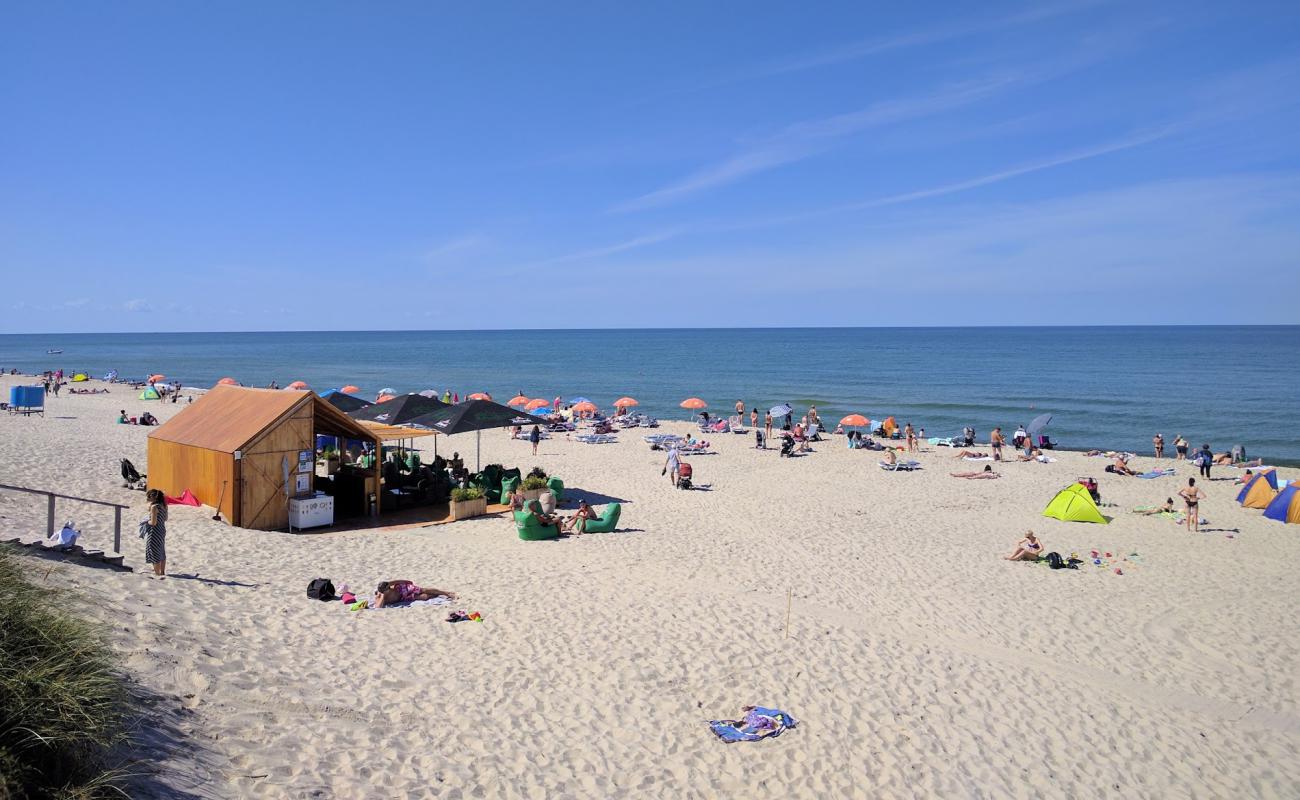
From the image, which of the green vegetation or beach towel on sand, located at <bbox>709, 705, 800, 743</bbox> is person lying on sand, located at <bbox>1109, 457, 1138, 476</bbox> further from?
beach towel on sand, located at <bbox>709, 705, 800, 743</bbox>

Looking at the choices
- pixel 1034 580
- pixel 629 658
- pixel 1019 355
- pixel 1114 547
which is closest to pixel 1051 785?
pixel 629 658

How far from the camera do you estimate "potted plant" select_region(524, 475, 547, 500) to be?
14992 mm

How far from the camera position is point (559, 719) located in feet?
22.3

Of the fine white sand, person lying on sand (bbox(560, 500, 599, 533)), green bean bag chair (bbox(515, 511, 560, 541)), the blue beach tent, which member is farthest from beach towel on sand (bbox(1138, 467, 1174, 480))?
green bean bag chair (bbox(515, 511, 560, 541))

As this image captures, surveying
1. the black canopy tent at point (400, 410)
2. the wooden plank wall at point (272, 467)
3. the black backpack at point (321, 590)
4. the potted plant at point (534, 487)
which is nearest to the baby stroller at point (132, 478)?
the wooden plank wall at point (272, 467)

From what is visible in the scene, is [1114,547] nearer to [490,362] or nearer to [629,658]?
[629,658]

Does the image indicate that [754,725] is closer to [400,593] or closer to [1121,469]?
[400,593]

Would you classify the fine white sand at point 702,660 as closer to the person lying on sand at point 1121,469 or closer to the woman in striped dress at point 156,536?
the woman in striped dress at point 156,536

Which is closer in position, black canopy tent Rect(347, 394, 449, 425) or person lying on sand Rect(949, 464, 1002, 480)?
black canopy tent Rect(347, 394, 449, 425)

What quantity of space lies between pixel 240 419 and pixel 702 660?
9088 millimetres

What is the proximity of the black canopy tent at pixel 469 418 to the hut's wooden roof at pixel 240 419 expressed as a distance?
2.03m

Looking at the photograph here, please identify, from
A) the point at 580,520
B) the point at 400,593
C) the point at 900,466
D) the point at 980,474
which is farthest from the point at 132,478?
the point at 980,474

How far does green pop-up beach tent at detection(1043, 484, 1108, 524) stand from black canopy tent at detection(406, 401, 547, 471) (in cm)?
1131

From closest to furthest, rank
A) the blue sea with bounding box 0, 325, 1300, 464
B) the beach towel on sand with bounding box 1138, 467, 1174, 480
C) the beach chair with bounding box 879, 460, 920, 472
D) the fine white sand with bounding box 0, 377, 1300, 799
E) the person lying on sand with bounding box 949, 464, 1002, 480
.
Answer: the fine white sand with bounding box 0, 377, 1300, 799, the person lying on sand with bounding box 949, 464, 1002, 480, the beach towel on sand with bounding box 1138, 467, 1174, 480, the beach chair with bounding box 879, 460, 920, 472, the blue sea with bounding box 0, 325, 1300, 464
